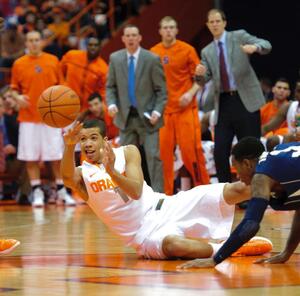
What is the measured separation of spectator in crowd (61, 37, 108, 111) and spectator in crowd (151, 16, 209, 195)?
1.44m

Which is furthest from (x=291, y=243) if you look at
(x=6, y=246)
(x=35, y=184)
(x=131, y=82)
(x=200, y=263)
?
(x=35, y=184)

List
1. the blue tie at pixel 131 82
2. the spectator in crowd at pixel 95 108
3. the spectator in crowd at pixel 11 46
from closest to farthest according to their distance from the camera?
the blue tie at pixel 131 82 < the spectator in crowd at pixel 95 108 < the spectator in crowd at pixel 11 46

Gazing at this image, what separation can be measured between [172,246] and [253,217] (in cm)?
116

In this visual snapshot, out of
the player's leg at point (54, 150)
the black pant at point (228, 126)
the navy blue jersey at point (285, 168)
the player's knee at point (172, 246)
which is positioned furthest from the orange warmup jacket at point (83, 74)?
the navy blue jersey at point (285, 168)

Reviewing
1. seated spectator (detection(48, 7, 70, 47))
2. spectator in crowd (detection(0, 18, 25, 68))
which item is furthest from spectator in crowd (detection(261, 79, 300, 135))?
seated spectator (detection(48, 7, 70, 47))

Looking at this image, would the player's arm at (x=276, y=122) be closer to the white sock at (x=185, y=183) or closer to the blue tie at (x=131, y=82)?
the white sock at (x=185, y=183)

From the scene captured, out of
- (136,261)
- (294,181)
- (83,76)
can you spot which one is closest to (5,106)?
(83,76)

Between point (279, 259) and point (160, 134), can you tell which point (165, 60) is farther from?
point (279, 259)

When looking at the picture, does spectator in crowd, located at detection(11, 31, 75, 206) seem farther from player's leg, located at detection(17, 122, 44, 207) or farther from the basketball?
the basketball

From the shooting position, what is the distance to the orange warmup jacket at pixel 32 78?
1392 centimetres

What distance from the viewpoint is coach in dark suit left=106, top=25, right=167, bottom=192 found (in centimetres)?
1217

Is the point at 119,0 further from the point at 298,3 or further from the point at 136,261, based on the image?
the point at 136,261

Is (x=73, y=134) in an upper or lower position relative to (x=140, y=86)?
lower

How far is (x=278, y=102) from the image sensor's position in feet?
47.1
